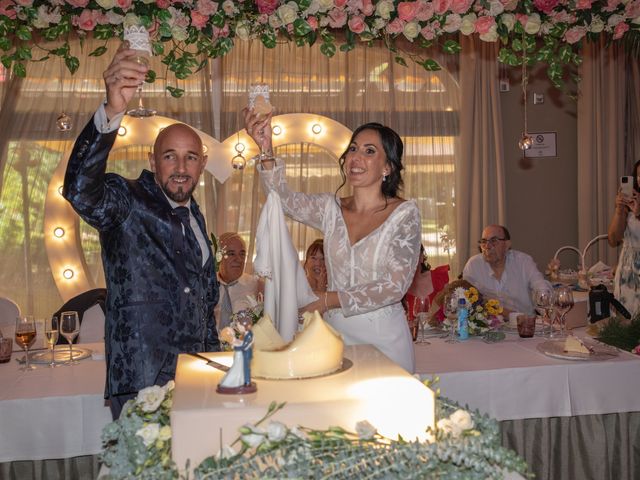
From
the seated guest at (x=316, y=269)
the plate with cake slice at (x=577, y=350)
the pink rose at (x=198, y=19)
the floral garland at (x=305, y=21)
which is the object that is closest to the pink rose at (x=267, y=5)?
the floral garland at (x=305, y=21)

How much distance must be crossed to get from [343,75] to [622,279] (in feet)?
11.4

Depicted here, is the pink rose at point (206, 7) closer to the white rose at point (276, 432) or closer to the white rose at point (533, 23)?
the white rose at point (533, 23)

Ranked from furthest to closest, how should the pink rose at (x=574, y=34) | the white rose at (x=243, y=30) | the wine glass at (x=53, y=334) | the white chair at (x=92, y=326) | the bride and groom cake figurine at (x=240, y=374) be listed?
the white chair at (x=92, y=326) < the wine glass at (x=53, y=334) < the pink rose at (x=574, y=34) < the white rose at (x=243, y=30) < the bride and groom cake figurine at (x=240, y=374)

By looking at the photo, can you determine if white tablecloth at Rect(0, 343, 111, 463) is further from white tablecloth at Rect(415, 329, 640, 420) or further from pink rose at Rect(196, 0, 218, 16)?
pink rose at Rect(196, 0, 218, 16)

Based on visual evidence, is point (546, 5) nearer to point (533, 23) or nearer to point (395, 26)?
point (533, 23)

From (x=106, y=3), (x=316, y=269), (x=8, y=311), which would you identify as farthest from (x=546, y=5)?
(x=8, y=311)

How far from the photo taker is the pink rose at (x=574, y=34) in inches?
121

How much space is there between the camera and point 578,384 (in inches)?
126

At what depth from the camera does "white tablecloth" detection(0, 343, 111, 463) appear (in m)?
2.84

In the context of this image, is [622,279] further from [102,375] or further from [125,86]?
[125,86]

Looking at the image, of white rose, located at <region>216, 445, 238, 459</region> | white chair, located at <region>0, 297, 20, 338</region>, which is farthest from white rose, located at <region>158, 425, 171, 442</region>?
white chair, located at <region>0, 297, 20, 338</region>

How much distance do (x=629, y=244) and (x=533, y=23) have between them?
7.97ft

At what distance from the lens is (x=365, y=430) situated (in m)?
1.37

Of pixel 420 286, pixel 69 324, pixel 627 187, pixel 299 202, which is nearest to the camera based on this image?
pixel 299 202
